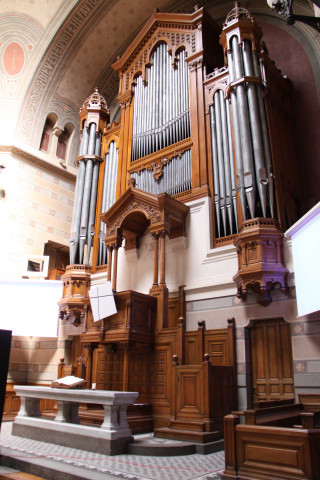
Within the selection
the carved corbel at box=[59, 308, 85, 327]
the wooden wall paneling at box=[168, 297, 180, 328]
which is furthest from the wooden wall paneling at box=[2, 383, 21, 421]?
the wooden wall paneling at box=[168, 297, 180, 328]

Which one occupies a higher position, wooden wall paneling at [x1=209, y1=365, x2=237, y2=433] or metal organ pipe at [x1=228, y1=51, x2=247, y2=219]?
metal organ pipe at [x1=228, y1=51, x2=247, y2=219]

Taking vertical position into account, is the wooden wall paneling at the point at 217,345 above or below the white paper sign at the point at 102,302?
below

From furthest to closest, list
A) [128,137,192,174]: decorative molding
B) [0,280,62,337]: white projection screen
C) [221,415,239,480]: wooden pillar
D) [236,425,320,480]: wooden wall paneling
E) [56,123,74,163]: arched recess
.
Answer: [56,123,74,163]: arched recess < [0,280,62,337]: white projection screen < [128,137,192,174]: decorative molding < [221,415,239,480]: wooden pillar < [236,425,320,480]: wooden wall paneling

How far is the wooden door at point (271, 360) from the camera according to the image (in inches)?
255

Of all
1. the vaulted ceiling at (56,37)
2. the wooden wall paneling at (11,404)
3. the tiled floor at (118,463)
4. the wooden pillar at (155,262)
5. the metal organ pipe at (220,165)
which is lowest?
the tiled floor at (118,463)

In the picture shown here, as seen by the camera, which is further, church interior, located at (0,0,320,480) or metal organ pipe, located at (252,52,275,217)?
metal organ pipe, located at (252,52,275,217)

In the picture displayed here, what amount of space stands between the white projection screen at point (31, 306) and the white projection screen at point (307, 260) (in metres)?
6.13

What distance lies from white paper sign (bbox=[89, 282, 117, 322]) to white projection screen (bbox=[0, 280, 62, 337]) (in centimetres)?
303

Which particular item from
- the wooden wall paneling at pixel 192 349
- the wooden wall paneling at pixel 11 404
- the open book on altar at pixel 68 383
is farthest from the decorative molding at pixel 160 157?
the wooden wall paneling at pixel 11 404

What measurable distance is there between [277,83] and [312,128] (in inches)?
50.0

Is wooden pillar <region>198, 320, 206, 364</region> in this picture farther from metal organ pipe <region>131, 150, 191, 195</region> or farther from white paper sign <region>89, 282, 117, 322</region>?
metal organ pipe <region>131, 150, 191, 195</region>

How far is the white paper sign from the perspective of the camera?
7320 millimetres

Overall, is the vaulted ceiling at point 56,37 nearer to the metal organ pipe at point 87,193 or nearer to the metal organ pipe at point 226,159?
the metal organ pipe at point 87,193

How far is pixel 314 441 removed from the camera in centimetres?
343
